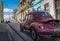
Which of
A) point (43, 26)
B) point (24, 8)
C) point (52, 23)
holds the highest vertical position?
point (24, 8)

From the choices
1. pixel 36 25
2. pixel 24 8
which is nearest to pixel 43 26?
pixel 36 25

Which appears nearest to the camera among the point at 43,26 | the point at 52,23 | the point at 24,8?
the point at 43,26

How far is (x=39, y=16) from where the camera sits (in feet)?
47.3

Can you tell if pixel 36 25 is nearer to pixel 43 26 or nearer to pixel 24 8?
pixel 43 26

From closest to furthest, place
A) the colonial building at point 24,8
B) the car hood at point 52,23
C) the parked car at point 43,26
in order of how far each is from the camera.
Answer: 1. the parked car at point 43,26
2. the car hood at point 52,23
3. the colonial building at point 24,8

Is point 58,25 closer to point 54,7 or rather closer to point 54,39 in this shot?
point 54,39

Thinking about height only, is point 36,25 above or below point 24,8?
below

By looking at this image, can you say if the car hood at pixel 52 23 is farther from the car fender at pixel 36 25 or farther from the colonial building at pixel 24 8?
the colonial building at pixel 24 8

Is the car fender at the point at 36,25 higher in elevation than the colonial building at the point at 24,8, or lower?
lower

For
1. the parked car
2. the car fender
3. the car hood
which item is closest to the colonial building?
the parked car

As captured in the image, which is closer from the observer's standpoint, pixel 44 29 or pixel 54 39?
pixel 44 29

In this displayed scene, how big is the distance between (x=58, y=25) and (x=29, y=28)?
240 centimetres

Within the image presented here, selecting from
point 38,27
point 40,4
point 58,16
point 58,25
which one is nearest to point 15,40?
point 38,27

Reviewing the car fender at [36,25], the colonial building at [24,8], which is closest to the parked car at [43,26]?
the car fender at [36,25]
